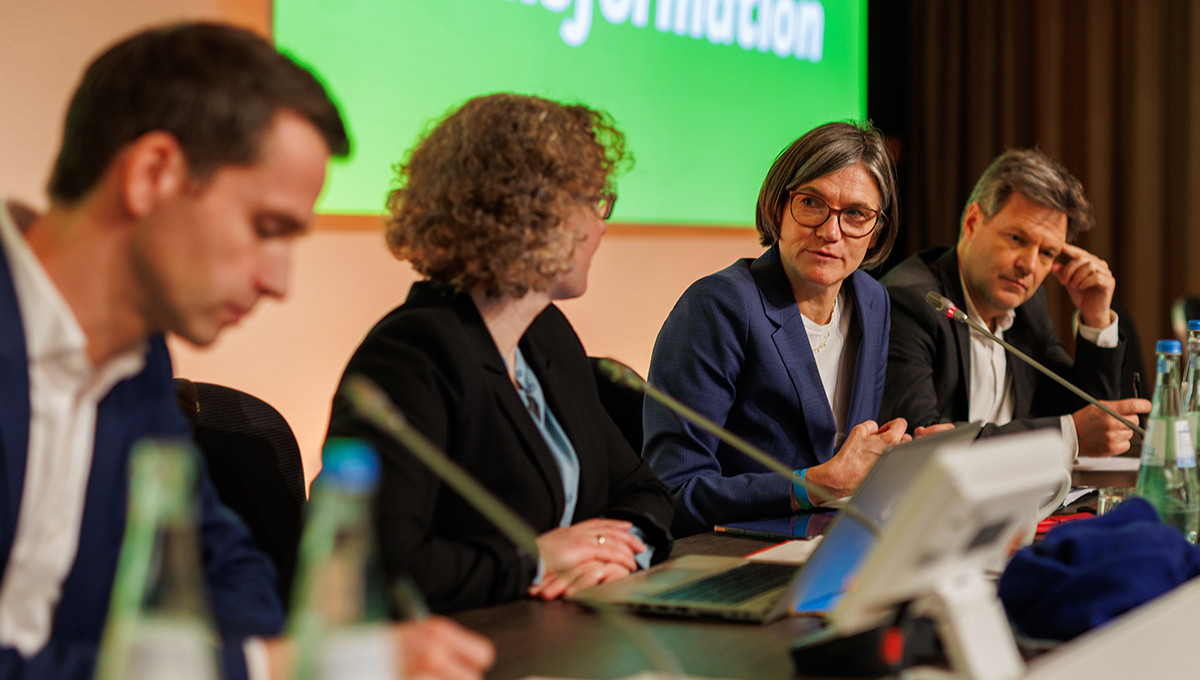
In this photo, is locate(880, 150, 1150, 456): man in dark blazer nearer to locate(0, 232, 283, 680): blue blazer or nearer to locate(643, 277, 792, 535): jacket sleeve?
locate(643, 277, 792, 535): jacket sleeve

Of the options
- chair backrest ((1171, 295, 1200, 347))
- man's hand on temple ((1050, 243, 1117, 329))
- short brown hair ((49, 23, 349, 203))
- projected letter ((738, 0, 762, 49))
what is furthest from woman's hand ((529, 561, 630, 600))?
chair backrest ((1171, 295, 1200, 347))

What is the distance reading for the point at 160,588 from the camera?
0.65 m

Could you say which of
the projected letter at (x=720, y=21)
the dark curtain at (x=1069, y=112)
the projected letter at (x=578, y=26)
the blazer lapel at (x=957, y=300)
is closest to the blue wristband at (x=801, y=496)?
the blazer lapel at (x=957, y=300)

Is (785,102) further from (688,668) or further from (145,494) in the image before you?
(145,494)

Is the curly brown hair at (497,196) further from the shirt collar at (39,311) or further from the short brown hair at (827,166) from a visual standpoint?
the short brown hair at (827,166)

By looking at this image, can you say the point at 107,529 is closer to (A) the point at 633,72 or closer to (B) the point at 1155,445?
(B) the point at 1155,445

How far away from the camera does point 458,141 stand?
4.85ft

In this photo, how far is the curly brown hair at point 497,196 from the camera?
4.75 ft

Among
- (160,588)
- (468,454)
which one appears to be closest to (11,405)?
(160,588)

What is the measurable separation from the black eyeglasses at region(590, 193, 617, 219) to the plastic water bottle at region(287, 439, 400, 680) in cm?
93

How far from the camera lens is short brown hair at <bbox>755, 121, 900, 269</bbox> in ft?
7.37

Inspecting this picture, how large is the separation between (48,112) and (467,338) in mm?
1406

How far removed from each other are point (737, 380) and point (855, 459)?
405 millimetres

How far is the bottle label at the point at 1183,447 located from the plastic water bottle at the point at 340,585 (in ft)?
4.19
